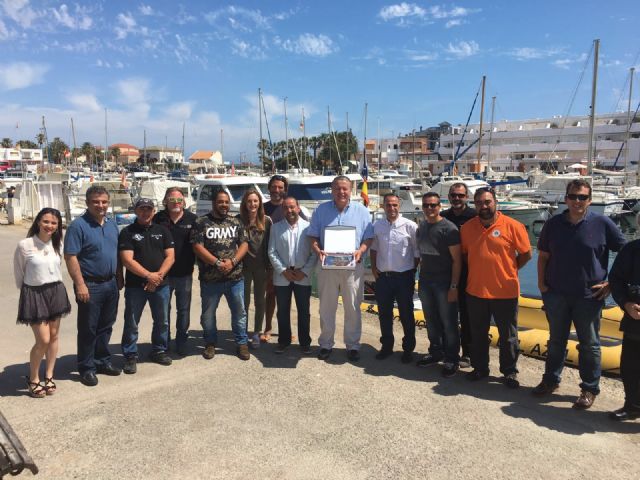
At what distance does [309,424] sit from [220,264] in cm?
188

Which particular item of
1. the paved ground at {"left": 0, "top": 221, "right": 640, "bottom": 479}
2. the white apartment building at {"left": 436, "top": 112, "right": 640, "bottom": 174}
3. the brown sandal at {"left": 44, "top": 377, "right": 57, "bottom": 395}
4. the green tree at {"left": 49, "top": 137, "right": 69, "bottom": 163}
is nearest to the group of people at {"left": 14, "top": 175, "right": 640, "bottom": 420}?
the brown sandal at {"left": 44, "top": 377, "right": 57, "bottom": 395}

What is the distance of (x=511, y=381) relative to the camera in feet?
14.1

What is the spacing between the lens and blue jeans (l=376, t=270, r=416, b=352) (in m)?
4.82

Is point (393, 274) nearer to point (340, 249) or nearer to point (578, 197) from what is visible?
point (340, 249)

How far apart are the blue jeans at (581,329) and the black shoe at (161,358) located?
3628 mm

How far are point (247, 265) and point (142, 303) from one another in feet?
3.81

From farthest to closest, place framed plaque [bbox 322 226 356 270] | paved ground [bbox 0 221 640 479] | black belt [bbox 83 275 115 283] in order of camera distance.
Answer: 1. framed plaque [bbox 322 226 356 270]
2. black belt [bbox 83 275 115 283]
3. paved ground [bbox 0 221 640 479]

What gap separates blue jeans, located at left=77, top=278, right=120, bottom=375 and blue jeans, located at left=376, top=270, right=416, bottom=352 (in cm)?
262

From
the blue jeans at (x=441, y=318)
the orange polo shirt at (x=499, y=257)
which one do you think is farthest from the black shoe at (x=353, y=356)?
the orange polo shirt at (x=499, y=257)

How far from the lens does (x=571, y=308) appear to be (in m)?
3.95

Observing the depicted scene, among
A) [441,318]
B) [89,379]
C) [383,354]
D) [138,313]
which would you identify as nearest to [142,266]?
[138,313]

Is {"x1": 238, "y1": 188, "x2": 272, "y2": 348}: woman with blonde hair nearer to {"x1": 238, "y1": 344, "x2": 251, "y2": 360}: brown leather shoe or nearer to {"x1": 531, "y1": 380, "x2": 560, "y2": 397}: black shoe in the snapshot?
{"x1": 238, "y1": 344, "x2": 251, "y2": 360}: brown leather shoe

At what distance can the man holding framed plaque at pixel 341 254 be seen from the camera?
186 inches

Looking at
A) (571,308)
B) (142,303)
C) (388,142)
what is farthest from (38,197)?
(388,142)
